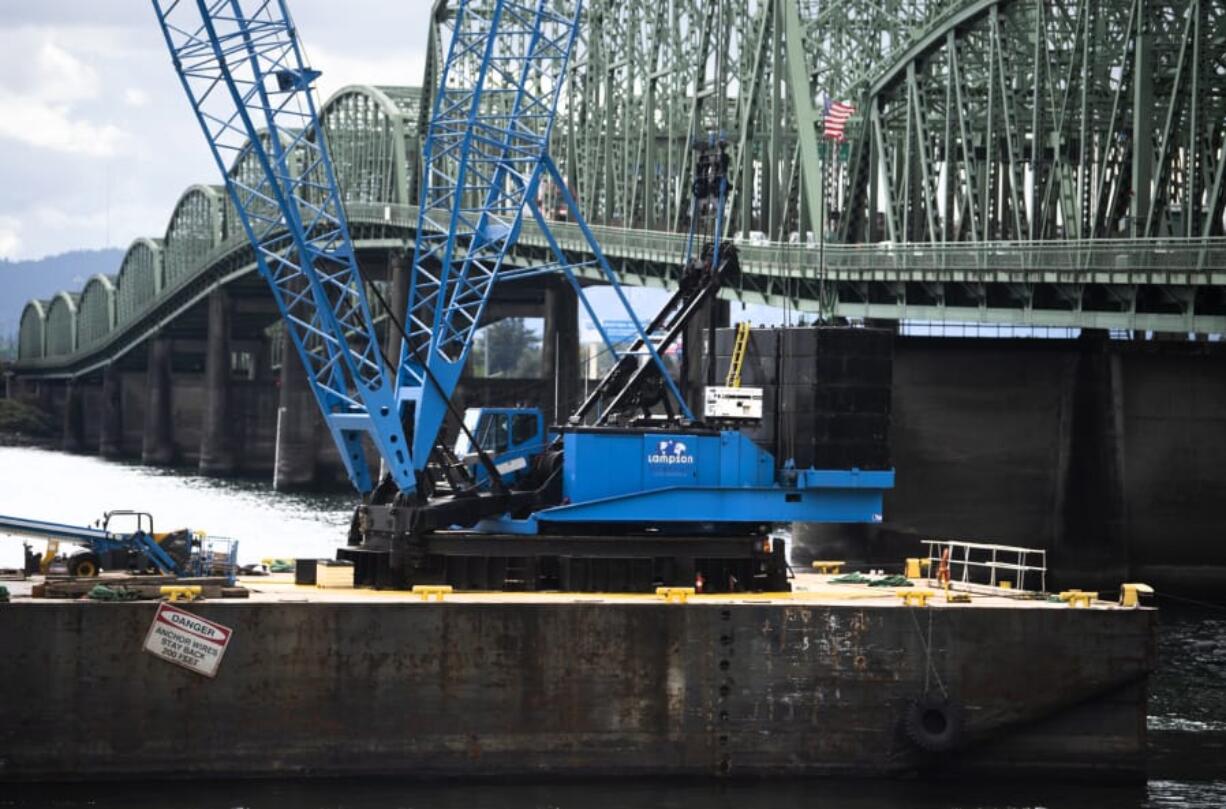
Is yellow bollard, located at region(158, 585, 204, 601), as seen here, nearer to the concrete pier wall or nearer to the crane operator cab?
the crane operator cab

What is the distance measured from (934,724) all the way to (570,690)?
25.0 feet

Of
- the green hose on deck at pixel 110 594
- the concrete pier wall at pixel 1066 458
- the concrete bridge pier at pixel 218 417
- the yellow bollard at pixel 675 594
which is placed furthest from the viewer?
the concrete bridge pier at pixel 218 417

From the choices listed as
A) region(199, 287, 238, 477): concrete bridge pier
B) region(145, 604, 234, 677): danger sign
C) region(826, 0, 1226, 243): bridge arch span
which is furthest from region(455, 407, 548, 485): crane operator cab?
region(199, 287, 238, 477): concrete bridge pier

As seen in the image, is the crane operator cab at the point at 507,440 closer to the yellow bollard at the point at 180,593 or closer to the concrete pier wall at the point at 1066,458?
the yellow bollard at the point at 180,593

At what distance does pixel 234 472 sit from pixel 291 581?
13142cm

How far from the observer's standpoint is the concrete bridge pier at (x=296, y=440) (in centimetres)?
15688

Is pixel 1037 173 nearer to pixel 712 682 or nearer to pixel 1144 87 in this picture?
pixel 1144 87

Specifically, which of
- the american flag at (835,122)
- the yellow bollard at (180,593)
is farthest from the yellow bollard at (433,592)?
the american flag at (835,122)

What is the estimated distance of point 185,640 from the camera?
45.8 metres

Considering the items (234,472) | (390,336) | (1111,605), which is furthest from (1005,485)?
(234,472)

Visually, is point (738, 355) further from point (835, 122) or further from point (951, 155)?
point (951, 155)

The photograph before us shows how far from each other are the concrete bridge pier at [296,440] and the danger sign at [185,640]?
351 ft

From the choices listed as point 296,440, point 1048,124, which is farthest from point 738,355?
point 296,440

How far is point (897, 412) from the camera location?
285ft
